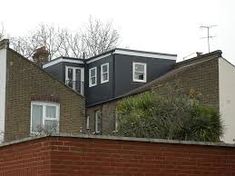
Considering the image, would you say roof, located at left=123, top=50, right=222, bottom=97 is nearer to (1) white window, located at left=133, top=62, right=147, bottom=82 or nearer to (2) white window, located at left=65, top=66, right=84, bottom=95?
(1) white window, located at left=133, top=62, right=147, bottom=82

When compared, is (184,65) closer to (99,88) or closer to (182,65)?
(182,65)

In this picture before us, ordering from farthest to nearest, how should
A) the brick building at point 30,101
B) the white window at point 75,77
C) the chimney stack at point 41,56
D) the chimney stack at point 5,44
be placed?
the chimney stack at point 41,56, the white window at point 75,77, the chimney stack at point 5,44, the brick building at point 30,101

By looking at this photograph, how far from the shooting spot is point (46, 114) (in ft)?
96.9

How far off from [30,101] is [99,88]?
9.80 meters

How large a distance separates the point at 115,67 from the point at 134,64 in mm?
1329

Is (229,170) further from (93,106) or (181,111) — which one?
(93,106)

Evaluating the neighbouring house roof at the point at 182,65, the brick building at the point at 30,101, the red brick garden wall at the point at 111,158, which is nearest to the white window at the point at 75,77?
the neighbouring house roof at the point at 182,65

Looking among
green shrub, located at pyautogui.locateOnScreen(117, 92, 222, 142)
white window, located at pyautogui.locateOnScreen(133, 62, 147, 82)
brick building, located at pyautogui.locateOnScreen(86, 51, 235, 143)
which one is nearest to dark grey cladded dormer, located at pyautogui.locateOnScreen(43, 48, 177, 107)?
white window, located at pyautogui.locateOnScreen(133, 62, 147, 82)

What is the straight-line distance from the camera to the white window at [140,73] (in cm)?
3784

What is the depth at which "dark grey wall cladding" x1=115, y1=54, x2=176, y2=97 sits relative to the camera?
37.0 meters

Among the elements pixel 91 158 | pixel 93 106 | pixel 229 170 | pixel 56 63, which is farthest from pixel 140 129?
pixel 56 63

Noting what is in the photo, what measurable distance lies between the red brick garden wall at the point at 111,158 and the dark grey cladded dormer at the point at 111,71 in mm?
24566

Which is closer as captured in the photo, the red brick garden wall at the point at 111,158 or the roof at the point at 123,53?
the red brick garden wall at the point at 111,158

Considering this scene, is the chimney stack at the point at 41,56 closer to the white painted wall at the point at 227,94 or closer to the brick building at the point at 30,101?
the brick building at the point at 30,101
